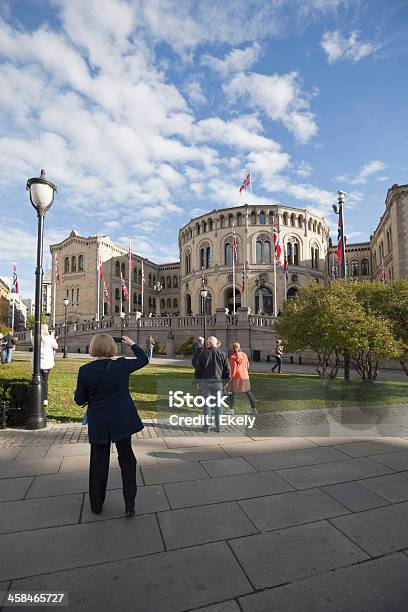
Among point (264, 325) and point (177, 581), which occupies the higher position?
point (264, 325)

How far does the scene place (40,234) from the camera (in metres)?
7.96

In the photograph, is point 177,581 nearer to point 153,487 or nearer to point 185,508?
point 185,508

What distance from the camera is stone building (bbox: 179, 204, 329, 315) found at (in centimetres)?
5084

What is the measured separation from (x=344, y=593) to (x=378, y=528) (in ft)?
3.74

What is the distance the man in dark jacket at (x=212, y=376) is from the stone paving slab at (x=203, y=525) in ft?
10.6

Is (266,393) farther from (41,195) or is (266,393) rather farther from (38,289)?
(41,195)

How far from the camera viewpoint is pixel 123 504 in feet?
13.0

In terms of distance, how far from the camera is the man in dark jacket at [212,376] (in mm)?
7195

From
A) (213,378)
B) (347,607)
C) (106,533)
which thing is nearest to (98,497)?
(106,533)

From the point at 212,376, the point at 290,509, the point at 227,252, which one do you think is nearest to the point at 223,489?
the point at 290,509

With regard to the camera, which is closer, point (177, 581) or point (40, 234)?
point (177, 581)

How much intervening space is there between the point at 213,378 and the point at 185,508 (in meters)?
3.51

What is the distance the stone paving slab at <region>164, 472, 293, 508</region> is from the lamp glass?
6.50 metres

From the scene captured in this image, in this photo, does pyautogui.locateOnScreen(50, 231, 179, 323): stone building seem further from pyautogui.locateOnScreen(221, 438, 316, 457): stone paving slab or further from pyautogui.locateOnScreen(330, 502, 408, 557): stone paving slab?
pyautogui.locateOnScreen(330, 502, 408, 557): stone paving slab
